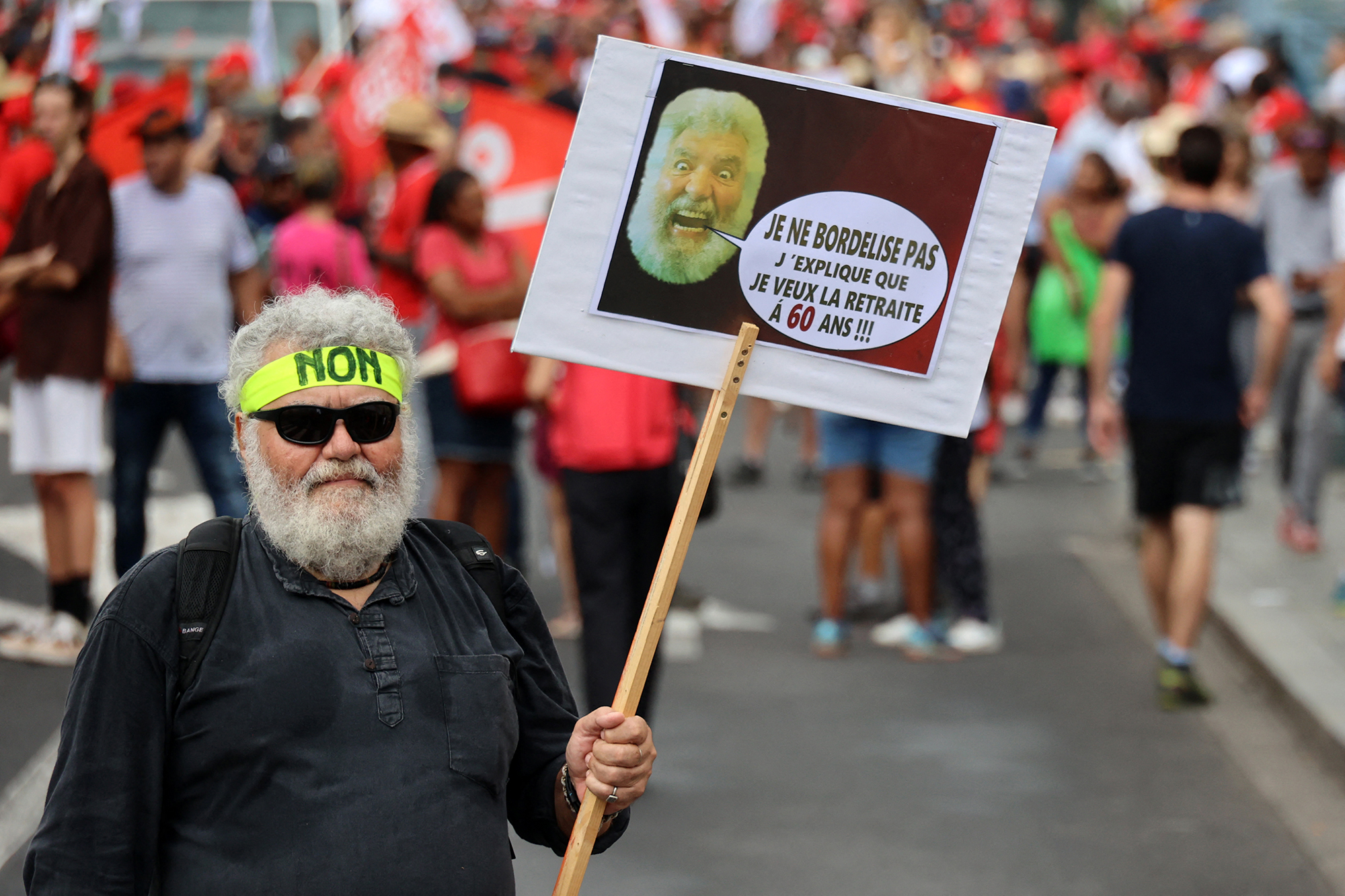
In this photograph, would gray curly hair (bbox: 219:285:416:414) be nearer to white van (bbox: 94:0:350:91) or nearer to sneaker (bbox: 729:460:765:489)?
sneaker (bbox: 729:460:765:489)

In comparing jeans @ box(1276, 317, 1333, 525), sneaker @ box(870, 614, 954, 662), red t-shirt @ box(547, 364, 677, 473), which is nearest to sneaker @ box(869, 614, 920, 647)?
sneaker @ box(870, 614, 954, 662)

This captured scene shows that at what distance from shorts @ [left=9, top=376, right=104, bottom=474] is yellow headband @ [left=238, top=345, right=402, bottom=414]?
15.1 ft

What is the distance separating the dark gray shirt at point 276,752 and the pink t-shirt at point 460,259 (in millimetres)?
4895

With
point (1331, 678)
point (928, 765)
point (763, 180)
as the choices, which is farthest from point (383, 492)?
point (1331, 678)

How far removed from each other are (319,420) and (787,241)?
0.86 metres

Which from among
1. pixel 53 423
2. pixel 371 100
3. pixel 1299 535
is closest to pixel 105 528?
pixel 53 423

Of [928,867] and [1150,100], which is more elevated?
[1150,100]

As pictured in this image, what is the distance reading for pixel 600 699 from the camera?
5.92 meters

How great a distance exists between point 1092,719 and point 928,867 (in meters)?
1.74

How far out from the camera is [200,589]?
251 cm

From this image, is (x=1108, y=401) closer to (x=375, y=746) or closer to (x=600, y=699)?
(x=600, y=699)

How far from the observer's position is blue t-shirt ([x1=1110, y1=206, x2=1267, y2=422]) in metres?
6.95

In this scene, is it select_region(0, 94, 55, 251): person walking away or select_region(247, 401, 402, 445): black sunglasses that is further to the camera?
select_region(0, 94, 55, 251): person walking away

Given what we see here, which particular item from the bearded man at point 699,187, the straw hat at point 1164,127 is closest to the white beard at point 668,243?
the bearded man at point 699,187
